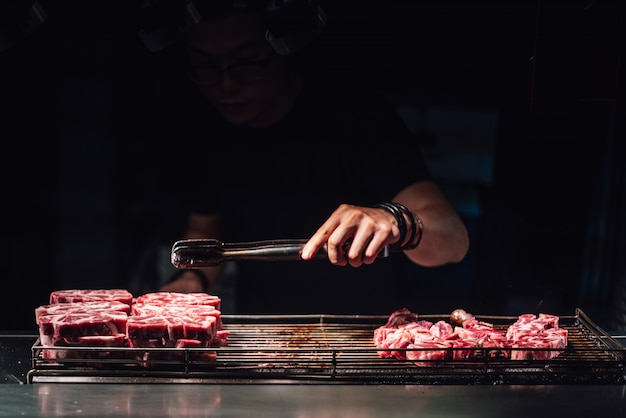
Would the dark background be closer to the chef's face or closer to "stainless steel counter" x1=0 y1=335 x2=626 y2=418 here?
the chef's face

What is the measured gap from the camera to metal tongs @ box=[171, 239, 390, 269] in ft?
9.36

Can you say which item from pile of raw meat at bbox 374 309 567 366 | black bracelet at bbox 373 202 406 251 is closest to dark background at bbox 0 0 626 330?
black bracelet at bbox 373 202 406 251

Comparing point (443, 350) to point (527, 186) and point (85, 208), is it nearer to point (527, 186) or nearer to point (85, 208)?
point (527, 186)

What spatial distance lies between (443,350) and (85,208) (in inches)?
80.1

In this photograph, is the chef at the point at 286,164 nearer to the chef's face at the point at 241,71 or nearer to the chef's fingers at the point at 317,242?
the chef's face at the point at 241,71

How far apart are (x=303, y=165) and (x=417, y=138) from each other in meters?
0.57

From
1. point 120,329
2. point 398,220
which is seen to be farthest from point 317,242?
point 120,329

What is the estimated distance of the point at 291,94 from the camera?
367 centimetres

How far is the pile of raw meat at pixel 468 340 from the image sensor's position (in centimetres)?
266

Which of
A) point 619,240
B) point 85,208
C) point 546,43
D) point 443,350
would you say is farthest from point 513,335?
Result: point 85,208

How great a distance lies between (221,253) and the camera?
287cm

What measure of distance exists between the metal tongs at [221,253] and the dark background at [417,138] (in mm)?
930

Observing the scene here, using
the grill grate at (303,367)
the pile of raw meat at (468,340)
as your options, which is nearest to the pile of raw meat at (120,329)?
the grill grate at (303,367)

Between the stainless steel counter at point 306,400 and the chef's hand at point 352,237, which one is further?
the chef's hand at point 352,237
